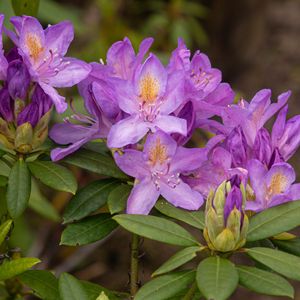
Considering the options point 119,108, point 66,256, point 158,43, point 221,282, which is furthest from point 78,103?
point 158,43

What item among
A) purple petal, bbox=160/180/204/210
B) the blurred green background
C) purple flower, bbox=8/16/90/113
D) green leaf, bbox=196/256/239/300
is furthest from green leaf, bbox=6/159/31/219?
the blurred green background

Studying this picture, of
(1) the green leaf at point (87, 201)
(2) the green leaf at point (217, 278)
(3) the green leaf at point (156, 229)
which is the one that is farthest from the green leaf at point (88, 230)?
(2) the green leaf at point (217, 278)

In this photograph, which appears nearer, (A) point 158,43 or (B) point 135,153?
(B) point 135,153

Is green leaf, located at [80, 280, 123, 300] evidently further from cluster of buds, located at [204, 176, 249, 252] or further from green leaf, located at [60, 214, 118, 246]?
cluster of buds, located at [204, 176, 249, 252]

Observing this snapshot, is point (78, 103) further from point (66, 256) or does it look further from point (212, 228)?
point (66, 256)

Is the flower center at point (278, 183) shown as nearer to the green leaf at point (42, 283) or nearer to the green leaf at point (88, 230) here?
the green leaf at point (88, 230)

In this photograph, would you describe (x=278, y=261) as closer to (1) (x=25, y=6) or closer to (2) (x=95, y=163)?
(2) (x=95, y=163)

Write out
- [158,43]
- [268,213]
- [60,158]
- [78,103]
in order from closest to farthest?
[268,213] → [60,158] → [78,103] → [158,43]

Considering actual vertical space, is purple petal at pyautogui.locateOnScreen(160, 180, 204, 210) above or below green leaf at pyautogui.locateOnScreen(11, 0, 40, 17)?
below
